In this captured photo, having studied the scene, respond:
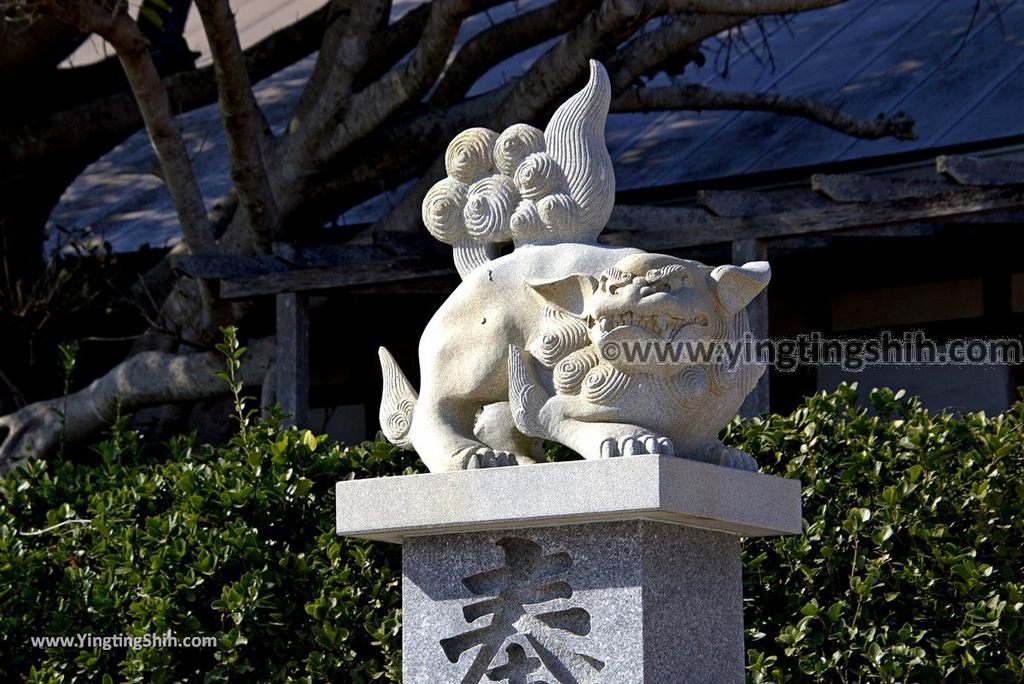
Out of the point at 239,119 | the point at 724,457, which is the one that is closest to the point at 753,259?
the point at 239,119

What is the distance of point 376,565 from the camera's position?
529 cm

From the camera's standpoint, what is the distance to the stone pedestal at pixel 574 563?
371 cm

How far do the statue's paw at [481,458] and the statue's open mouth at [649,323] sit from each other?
450 millimetres

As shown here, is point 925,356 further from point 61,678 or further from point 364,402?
point 61,678

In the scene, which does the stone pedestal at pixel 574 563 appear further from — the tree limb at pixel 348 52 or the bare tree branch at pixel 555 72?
the tree limb at pixel 348 52

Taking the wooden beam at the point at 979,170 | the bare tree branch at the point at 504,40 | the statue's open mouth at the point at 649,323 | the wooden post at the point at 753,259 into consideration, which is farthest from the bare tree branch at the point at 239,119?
the statue's open mouth at the point at 649,323

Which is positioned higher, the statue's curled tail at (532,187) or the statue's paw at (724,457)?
the statue's curled tail at (532,187)

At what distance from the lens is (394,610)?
5.14 m

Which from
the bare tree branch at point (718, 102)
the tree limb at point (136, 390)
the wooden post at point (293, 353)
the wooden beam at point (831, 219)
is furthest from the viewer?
the tree limb at point (136, 390)

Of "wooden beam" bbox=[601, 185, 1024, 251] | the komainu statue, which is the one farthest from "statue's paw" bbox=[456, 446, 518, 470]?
"wooden beam" bbox=[601, 185, 1024, 251]

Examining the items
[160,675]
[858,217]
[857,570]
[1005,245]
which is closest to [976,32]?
[1005,245]

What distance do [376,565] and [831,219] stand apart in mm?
2913

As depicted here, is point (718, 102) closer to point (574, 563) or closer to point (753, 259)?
point (753, 259)

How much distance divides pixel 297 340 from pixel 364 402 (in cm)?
234
